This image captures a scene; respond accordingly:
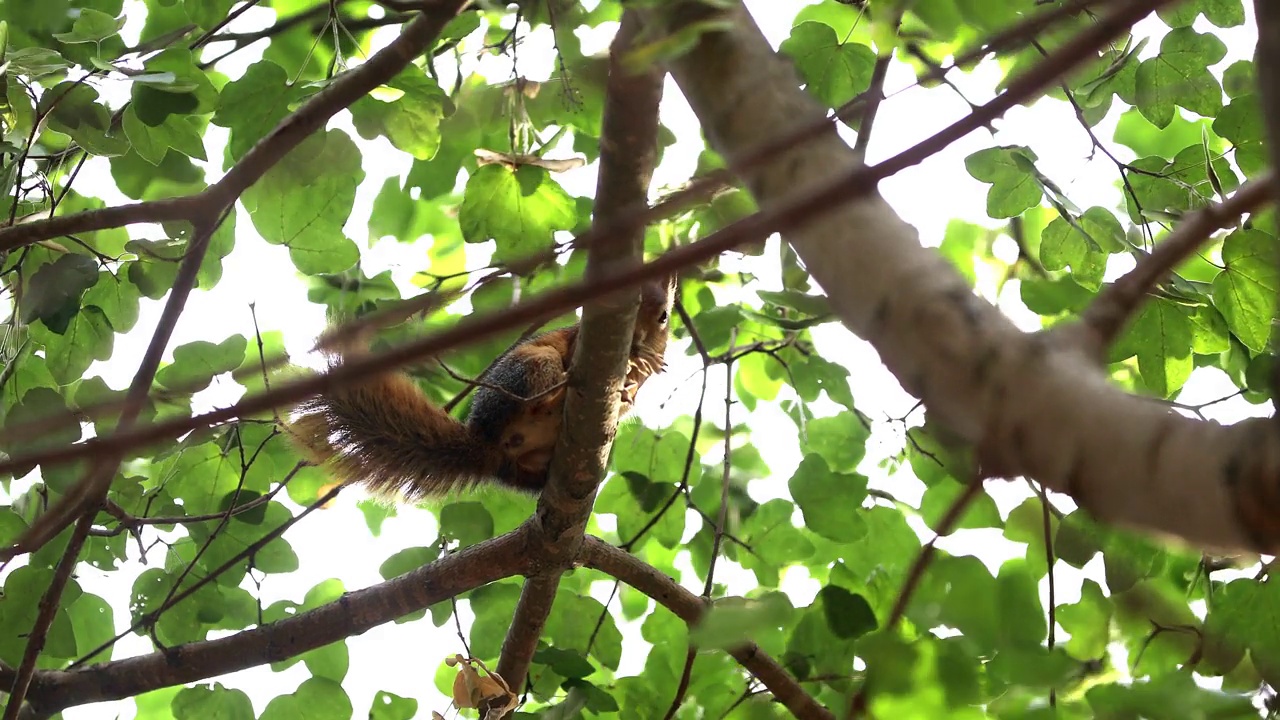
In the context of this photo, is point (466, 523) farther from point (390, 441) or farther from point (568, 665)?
point (568, 665)

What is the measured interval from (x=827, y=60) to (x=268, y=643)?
162 centimetres

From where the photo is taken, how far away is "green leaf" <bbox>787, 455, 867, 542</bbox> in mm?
1993

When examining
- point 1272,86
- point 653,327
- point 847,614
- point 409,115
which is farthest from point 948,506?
point 1272,86

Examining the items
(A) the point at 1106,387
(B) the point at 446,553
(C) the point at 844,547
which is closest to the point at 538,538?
(B) the point at 446,553

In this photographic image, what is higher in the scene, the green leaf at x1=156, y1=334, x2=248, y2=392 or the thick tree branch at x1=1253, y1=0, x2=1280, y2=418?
the green leaf at x1=156, y1=334, x2=248, y2=392

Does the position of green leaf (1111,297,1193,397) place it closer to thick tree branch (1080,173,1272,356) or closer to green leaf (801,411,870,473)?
green leaf (801,411,870,473)

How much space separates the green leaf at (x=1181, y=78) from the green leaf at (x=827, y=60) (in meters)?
0.51

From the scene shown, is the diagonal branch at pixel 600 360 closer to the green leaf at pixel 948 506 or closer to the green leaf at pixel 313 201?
the green leaf at pixel 313 201

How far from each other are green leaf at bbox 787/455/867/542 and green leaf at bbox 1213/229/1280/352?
0.75 metres

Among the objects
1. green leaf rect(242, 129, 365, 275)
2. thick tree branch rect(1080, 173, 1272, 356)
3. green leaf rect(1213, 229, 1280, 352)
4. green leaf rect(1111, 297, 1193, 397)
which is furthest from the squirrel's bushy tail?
thick tree branch rect(1080, 173, 1272, 356)

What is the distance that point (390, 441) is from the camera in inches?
91.0

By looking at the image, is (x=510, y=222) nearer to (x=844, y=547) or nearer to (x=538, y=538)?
(x=538, y=538)

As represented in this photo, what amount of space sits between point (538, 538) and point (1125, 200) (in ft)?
4.47

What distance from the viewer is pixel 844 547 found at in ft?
7.31
